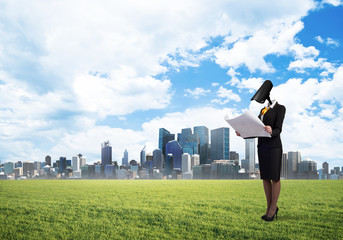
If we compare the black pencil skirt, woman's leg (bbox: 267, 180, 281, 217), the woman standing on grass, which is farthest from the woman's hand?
woman's leg (bbox: 267, 180, 281, 217)

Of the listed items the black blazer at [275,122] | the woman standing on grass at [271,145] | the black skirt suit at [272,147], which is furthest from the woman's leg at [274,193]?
the black blazer at [275,122]

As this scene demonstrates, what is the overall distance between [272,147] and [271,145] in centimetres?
5

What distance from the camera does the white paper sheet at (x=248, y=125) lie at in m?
6.00

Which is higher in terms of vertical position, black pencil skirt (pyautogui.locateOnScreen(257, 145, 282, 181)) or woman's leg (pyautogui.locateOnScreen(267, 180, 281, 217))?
black pencil skirt (pyautogui.locateOnScreen(257, 145, 282, 181))

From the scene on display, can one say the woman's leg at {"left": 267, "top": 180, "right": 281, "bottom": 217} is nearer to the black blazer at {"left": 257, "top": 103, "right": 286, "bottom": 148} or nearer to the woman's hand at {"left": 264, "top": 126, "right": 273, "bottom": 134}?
the black blazer at {"left": 257, "top": 103, "right": 286, "bottom": 148}

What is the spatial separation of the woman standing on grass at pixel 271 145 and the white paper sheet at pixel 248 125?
261 millimetres

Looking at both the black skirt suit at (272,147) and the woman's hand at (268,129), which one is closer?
the woman's hand at (268,129)

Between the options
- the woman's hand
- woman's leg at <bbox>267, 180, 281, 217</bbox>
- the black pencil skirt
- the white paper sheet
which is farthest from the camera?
woman's leg at <bbox>267, 180, 281, 217</bbox>

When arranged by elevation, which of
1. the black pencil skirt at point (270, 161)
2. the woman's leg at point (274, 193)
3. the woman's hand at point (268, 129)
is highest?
the woman's hand at point (268, 129)

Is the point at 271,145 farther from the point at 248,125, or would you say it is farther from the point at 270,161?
the point at 248,125

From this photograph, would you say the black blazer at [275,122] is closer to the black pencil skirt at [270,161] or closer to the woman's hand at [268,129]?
the black pencil skirt at [270,161]

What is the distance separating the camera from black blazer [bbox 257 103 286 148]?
6502 mm

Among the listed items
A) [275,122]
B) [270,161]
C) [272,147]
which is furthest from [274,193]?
[275,122]

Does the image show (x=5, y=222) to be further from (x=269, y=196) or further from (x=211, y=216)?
(x=269, y=196)
